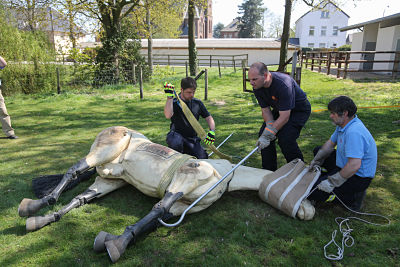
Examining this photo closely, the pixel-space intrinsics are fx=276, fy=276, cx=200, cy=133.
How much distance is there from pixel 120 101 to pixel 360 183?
8.60 metres

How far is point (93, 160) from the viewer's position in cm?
335

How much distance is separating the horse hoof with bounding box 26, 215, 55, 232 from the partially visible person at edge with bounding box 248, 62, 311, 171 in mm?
2627

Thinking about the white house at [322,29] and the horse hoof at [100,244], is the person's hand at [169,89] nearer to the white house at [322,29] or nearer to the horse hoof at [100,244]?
the horse hoof at [100,244]

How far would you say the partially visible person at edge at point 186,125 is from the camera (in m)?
4.02

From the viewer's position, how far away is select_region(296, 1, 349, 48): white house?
43559 mm

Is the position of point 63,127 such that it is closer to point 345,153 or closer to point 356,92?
point 345,153

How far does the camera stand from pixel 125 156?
3.37 metres

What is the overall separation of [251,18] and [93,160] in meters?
58.9

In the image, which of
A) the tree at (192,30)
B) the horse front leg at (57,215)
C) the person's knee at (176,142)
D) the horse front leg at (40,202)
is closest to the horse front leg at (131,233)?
the horse front leg at (57,215)

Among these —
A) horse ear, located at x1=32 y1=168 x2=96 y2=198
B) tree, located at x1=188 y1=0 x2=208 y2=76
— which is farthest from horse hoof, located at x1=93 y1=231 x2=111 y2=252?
tree, located at x1=188 y1=0 x2=208 y2=76

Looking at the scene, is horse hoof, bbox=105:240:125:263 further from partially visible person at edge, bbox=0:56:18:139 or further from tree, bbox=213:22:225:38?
tree, bbox=213:22:225:38

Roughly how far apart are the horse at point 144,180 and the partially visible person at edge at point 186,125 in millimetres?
579

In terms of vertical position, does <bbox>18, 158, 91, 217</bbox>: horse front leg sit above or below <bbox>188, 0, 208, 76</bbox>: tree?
below

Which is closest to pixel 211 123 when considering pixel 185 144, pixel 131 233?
pixel 185 144
